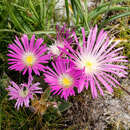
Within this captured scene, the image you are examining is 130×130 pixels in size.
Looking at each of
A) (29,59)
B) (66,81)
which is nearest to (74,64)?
(66,81)

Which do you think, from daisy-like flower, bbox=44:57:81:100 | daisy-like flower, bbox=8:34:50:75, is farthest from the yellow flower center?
daisy-like flower, bbox=8:34:50:75

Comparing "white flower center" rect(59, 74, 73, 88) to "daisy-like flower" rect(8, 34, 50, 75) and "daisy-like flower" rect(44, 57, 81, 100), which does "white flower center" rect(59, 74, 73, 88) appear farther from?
"daisy-like flower" rect(8, 34, 50, 75)

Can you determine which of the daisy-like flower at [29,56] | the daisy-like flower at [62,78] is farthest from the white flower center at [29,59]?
the daisy-like flower at [62,78]

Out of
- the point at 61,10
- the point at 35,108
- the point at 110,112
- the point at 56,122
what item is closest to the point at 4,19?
the point at 61,10

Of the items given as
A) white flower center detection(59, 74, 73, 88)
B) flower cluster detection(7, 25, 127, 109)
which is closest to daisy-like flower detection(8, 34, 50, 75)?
flower cluster detection(7, 25, 127, 109)

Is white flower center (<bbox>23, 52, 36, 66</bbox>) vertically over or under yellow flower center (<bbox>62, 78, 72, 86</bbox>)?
over

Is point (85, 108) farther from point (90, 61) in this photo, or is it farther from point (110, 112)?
point (90, 61)

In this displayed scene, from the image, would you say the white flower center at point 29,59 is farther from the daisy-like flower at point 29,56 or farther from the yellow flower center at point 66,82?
the yellow flower center at point 66,82

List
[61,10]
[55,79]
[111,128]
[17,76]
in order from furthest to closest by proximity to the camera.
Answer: [61,10]
[17,76]
[111,128]
[55,79]
